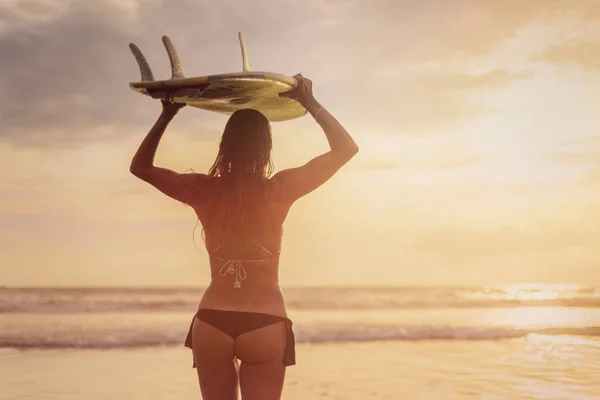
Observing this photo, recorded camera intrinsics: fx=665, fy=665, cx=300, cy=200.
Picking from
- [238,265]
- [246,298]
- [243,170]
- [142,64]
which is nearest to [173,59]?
[142,64]

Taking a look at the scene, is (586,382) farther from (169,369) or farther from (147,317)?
(147,317)

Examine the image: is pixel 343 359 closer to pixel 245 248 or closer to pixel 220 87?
pixel 245 248

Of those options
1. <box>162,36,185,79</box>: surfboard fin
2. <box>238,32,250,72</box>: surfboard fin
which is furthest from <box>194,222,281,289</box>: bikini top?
<box>238,32,250,72</box>: surfboard fin

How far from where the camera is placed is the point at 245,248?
305cm

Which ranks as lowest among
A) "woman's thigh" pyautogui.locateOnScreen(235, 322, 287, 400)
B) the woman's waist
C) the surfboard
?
"woman's thigh" pyautogui.locateOnScreen(235, 322, 287, 400)

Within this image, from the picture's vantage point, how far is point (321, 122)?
3.16m

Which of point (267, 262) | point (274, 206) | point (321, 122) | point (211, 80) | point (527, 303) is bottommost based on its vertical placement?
point (527, 303)

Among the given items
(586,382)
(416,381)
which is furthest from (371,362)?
(586,382)

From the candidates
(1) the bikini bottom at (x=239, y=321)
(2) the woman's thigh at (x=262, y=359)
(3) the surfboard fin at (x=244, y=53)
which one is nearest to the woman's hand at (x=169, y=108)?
(3) the surfboard fin at (x=244, y=53)

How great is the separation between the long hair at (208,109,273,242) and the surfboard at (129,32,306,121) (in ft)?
0.50

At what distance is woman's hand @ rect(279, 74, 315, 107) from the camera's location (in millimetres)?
3221

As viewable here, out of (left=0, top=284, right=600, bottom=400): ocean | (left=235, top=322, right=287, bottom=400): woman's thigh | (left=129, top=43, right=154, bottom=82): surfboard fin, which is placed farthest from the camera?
(left=0, top=284, right=600, bottom=400): ocean

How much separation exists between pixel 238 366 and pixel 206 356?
20 centimetres

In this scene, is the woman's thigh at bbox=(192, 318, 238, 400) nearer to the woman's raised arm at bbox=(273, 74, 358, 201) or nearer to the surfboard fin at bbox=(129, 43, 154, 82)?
the woman's raised arm at bbox=(273, 74, 358, 201)
